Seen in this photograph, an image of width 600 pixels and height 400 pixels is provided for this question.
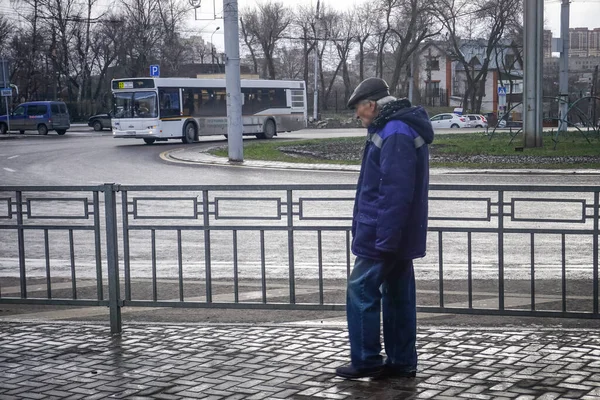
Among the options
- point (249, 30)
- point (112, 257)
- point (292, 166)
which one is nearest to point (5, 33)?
point (249, 30)

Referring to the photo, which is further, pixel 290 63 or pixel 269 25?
pixel 290 63

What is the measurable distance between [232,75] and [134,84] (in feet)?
39.7

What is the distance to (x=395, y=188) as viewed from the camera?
5.12m

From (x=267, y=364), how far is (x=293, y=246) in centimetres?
134

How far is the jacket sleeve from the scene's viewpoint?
5.12 meters

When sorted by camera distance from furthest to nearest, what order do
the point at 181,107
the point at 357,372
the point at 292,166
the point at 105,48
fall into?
the point at 105,48 → the point at 181,107 → the point at 292,166 → the point at 357,372

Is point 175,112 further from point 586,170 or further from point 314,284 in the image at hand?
point 314,284

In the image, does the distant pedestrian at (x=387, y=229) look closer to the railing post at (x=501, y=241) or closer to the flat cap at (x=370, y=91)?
the flat cap at (x=370, y=91)

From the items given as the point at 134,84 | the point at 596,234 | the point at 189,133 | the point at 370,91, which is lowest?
the point at 189,133

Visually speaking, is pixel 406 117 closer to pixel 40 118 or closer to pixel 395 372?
pixel 395 372

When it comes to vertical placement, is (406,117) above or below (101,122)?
above

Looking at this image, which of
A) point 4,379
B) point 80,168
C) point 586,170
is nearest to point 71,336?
point 4,379

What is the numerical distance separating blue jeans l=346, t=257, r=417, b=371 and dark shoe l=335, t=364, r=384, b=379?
3 cm

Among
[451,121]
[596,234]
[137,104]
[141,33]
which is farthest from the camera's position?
[141,33]
